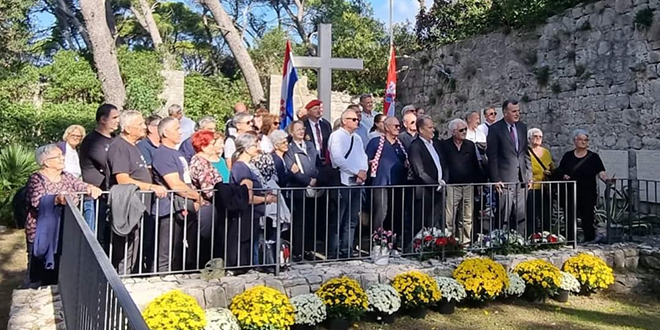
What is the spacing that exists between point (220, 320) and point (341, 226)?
1816 mm

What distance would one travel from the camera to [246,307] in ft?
13.2

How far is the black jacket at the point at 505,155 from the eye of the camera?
5.89 meters

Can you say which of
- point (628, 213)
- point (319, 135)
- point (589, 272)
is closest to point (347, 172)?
point (319, 135)

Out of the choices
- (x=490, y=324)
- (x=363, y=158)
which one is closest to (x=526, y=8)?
(x=363, y=158)

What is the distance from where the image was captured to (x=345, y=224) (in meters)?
5.39

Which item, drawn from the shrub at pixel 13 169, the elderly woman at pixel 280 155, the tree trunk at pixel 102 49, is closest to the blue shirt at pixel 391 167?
the elderly woman at pixel 280 155

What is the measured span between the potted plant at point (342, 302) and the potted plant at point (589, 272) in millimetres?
2349

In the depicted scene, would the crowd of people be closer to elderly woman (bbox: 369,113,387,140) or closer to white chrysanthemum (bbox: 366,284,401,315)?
elderly woman (bbox: 369,113,387,140)

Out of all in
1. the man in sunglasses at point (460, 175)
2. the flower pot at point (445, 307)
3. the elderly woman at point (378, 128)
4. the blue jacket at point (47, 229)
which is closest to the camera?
the blue jacket at point (47, 229)

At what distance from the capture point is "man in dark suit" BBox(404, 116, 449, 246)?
548cm

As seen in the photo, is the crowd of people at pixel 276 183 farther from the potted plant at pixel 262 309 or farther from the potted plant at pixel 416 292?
the potted plant at pixel 416 292

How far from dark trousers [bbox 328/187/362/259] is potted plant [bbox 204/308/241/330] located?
1.49 metres

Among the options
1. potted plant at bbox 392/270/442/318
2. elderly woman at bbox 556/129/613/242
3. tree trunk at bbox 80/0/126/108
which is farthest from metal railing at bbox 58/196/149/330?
tree trunk at bbox 80/0/126/108

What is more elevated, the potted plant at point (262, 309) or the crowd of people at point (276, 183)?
the crowd of people at point (276, 183)
